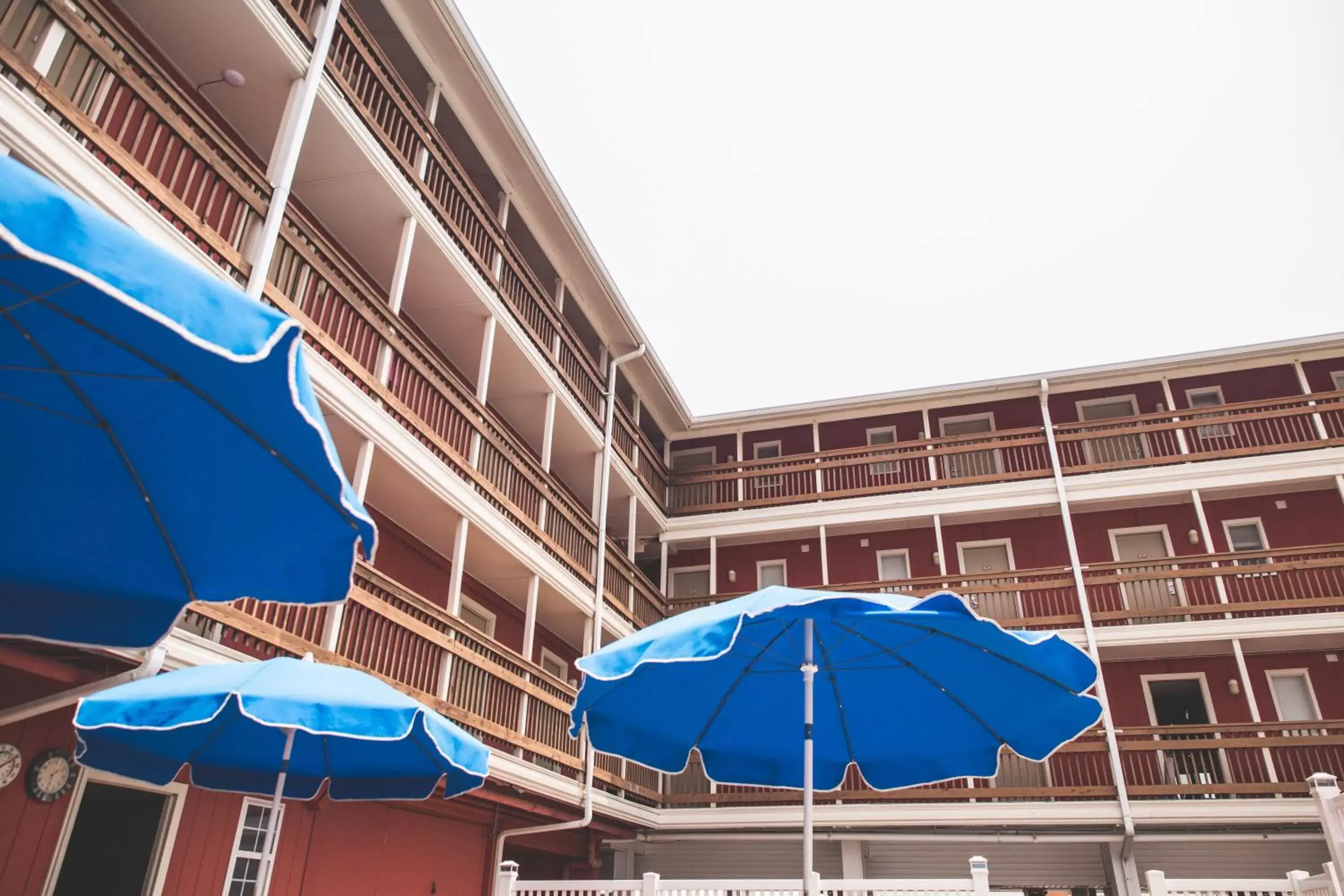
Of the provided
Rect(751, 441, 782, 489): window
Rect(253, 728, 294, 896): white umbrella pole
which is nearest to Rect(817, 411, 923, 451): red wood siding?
Rect(751, 441, 782, 489): window

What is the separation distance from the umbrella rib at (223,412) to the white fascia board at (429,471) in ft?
Result: 20.3

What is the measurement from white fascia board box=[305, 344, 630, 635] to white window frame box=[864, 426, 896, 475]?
827 cm

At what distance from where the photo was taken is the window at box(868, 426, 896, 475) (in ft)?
67.5

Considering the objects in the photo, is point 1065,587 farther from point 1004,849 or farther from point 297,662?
point 297,662

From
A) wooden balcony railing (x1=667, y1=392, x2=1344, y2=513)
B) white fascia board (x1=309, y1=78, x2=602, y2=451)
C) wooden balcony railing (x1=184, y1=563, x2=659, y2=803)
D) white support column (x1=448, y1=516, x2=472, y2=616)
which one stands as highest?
wooden balcony railing (x1=667, y1=392, x2=1344, y2=513)

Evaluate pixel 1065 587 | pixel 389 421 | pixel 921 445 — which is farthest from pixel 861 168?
pixel 389 421

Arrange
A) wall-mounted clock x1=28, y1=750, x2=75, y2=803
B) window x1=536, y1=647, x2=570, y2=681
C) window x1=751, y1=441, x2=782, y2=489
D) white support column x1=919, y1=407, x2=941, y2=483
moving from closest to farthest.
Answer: wall-mounted clock x1=28, y1=750, x2=75, y2=803 → window x1=536, y1=647, x2=570, y2=681 → white support column x1=919, y1=407, x2=941, y2=483 → window x1=751, y1=441, x2=782, y2=489

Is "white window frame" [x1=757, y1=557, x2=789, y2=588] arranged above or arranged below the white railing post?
above

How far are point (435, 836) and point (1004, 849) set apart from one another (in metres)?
10.6

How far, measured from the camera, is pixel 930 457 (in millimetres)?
18938

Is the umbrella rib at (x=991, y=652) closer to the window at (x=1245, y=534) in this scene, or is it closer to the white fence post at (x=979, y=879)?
the white fence post at (x=979, y=879)

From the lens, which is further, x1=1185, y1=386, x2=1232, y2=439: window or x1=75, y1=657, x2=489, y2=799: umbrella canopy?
x1=1185, y1=386, x2=1232, y2=439: window

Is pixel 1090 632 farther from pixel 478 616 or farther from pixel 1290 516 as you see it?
pixel 478 616

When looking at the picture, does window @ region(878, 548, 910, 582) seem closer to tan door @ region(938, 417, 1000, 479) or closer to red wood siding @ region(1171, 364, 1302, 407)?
tan door @ region(938, 417, 1000, 479)
